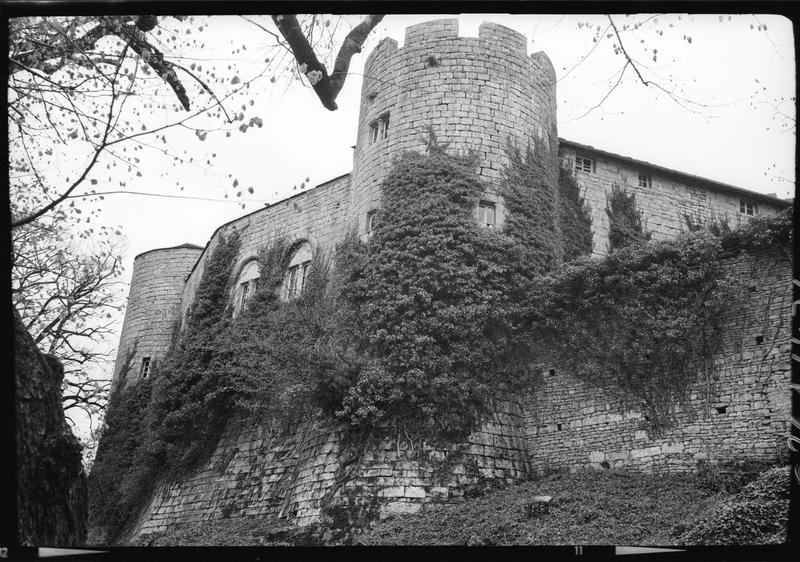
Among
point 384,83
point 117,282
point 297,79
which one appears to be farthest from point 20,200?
point 117,282

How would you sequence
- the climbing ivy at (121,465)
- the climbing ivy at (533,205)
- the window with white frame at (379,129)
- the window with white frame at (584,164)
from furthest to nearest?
the climbing ivy at (121,465), the window with white frame at (584,164), the window with white frame at (379,129), the climbing ivy at (533,205)

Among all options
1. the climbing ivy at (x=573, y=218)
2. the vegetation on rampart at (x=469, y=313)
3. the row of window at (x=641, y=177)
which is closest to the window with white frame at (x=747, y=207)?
the row of window at (x=641, y=177)

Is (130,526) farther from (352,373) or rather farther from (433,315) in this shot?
(433,315)

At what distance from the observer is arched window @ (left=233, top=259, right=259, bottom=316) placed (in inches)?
786

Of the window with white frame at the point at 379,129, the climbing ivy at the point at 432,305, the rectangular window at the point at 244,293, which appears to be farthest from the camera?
the rectangular window at the point at 244,293

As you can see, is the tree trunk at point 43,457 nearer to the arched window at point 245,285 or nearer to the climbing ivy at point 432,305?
the climbing ivy at point 432,305

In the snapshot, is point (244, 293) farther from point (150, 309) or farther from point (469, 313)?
point (469, 313)

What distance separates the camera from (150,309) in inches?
1003

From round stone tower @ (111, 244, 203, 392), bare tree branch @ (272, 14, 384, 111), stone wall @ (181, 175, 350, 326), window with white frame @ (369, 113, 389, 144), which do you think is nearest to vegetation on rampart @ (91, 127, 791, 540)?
window with white frame @ (369, 113, 389, 144)

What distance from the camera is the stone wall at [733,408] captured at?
10.7m

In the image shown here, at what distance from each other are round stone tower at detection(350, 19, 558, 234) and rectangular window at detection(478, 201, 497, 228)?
413 millimetres

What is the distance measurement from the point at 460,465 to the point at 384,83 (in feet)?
25.2

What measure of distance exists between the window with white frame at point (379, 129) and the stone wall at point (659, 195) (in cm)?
426

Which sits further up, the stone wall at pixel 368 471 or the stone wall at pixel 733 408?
the stone wall at pixel 733 408
